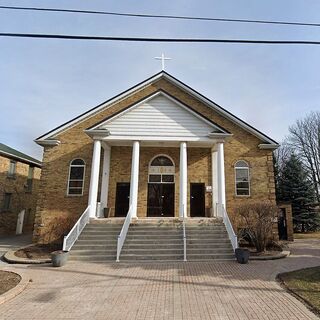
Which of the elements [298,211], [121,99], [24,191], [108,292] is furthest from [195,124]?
[24,191]

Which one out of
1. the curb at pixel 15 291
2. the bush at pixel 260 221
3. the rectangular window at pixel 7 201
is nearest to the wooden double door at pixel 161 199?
the bush at pixel 260 221

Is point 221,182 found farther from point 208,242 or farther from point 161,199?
point 161,199

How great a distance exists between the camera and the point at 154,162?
19188mm

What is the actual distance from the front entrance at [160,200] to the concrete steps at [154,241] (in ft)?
11.0

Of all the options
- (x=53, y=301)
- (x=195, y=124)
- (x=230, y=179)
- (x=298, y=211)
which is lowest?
(x=53, y=301)

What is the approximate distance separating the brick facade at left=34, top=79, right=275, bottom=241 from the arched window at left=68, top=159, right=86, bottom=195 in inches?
10.8

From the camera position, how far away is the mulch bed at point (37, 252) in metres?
12.9

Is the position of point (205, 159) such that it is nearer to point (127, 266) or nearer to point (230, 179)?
point (230, 179)

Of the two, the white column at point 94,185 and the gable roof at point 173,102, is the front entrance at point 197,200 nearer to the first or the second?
the gable roof at point 173,102

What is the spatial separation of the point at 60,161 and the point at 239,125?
1242 cm

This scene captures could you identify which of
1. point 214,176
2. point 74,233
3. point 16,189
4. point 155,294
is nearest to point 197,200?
point 214,176

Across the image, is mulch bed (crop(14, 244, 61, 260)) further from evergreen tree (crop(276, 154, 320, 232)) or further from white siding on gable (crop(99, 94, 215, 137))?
evergreen tree (crop(276, 154, 320, 232))

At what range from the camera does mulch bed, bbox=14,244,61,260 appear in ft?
42.3

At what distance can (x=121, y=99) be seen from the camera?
2048cm
